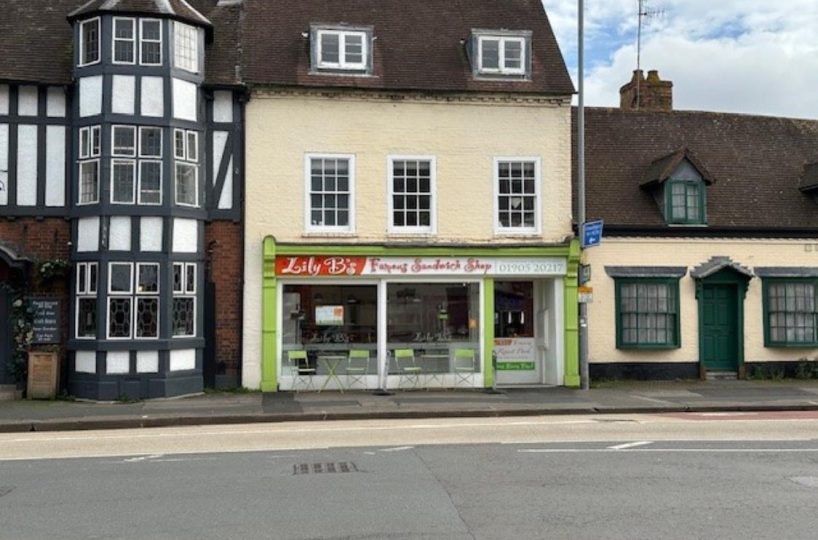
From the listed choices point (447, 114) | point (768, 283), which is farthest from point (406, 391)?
point (768, 283)

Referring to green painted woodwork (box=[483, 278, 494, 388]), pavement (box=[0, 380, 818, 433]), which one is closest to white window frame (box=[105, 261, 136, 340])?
pavement (box=[0, 380, 818, 433])

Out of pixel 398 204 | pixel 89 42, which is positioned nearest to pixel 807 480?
pixel 398 204

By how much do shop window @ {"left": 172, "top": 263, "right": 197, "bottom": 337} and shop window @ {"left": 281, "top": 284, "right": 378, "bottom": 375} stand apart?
2.07 meters

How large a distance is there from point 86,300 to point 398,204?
7.05 m

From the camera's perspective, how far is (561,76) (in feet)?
66.9

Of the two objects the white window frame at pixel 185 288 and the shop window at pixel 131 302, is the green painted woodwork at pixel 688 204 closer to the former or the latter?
the white window frame at pixel 185 288

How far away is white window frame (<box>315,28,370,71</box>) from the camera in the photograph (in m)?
19.7

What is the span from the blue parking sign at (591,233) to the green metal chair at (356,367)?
5.54m

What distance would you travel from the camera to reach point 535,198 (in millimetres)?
20125

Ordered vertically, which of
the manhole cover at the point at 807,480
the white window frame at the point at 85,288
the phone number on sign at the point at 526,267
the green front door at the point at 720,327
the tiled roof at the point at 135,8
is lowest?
the manhole cover at the point at 807,480

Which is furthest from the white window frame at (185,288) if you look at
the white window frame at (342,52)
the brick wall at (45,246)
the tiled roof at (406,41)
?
the white window frame at (342,52)

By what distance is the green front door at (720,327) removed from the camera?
21.4 meters

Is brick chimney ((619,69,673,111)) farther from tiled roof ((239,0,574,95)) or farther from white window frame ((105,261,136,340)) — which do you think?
white window frame ((105,261,136,340))

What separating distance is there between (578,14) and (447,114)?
12.1ft
